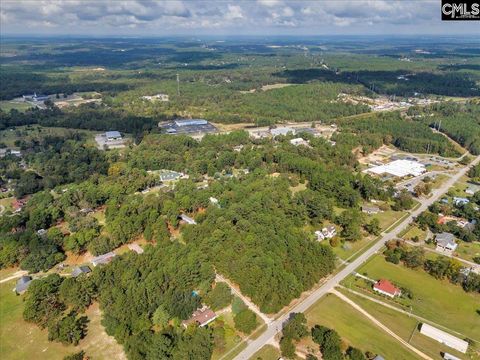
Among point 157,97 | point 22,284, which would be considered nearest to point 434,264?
point 22,284

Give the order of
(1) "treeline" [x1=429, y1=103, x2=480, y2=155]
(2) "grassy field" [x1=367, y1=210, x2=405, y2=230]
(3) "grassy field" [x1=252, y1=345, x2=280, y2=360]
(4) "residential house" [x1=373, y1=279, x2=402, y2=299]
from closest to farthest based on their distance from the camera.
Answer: (3) "grassy field" [x1=252, y1=345, x2=280, y2=360], (4) "residential house" [x1=373, y1=279, x2=402, y2=299], (2) "grassy field" [x1=367, y1=210, x2=405, y2=230], (1) "treeline" [x1=429, y1=103, x2=480, y2=155]

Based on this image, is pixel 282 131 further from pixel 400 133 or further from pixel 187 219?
pixel 187 219

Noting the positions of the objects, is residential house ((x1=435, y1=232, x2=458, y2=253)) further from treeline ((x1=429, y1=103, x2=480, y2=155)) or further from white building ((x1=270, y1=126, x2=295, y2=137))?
white building ((x1=270, y1=126, x2=295, y2=137))

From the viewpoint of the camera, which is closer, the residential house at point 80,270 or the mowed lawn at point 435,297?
the mowed lawn at point 435,297

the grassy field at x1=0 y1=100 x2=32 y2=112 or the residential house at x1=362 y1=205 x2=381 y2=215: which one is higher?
the grassy field at x1=0 y1=100 x2=32 y2=112

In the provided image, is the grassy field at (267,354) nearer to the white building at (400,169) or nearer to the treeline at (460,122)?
the white building at (400,169)

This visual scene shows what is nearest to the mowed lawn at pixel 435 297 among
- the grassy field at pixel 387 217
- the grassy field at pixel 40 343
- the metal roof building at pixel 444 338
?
the metal roof building at pixel 444 338

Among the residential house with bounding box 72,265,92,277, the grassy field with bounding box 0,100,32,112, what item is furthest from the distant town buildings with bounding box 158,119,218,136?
the grassy field with bounding box 0,100,32,112
